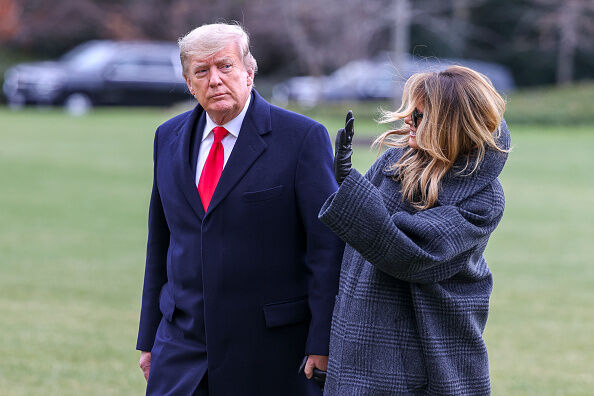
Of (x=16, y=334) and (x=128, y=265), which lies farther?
(x=128, y=265)

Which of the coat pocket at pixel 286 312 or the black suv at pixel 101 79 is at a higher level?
the black suv at pixel 101 79

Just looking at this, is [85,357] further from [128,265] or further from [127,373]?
[128,265]

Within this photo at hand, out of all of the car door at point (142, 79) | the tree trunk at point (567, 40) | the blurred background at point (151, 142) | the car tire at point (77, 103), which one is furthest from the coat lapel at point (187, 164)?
the tree trunk at point (567, 40)

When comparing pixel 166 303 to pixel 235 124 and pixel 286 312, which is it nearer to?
pixel 286 312

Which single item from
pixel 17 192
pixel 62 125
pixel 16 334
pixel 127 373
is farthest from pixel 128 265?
pixel 62 125

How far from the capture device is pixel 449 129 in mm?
2932

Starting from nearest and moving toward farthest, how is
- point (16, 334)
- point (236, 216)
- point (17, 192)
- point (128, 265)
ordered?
point (236, 216) < point (16, 334) < point (128, 265) < point (17, 192)

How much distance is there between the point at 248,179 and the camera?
3.32 metres

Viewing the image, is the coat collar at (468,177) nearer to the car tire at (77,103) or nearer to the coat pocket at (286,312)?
the coat pocket at (286,312)

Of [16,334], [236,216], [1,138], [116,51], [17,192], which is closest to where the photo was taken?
[236,216]

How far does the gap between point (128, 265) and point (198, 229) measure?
6.66 meters

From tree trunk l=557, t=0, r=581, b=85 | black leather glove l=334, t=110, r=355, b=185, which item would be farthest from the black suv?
black leather glove l=334, t=110, r=355, b=185

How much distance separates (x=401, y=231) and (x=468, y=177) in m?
0.30

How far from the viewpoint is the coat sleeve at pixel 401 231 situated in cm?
279
